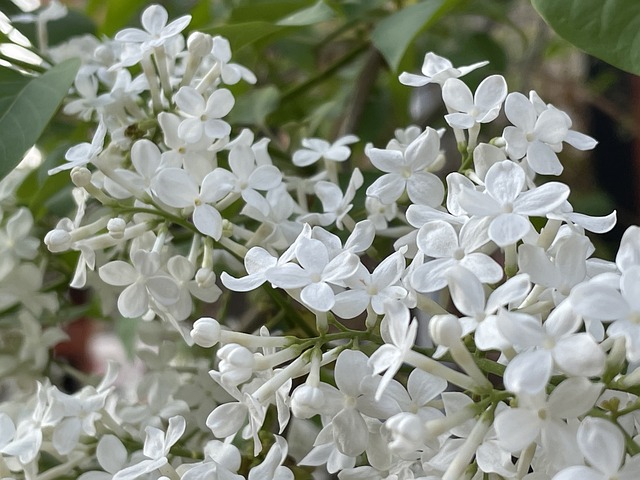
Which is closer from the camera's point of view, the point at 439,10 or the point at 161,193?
the point at 161,193

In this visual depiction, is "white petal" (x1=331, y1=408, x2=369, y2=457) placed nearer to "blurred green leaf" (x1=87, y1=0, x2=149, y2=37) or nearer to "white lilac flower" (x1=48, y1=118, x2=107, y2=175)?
"white lilac flower" (x1=48, y1=118, x2=107, y2=175)

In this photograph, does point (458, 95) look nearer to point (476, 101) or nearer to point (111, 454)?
point (476, 101)

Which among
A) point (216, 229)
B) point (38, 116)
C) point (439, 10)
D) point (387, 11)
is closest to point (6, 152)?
point (38, 116)

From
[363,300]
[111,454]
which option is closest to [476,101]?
[363,300]

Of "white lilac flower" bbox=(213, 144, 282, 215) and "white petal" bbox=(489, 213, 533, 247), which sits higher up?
"white petal" bbox=(489, 213, 533, 247)

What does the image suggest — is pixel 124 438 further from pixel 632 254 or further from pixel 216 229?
pixel 632 254

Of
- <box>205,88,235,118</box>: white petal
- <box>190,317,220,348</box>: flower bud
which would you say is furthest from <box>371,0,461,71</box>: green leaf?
<box>190,317,220,348</box>: flower bud

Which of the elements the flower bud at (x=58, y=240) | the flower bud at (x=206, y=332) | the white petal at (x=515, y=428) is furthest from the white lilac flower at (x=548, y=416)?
the flower bud at (x=58, y=240)
